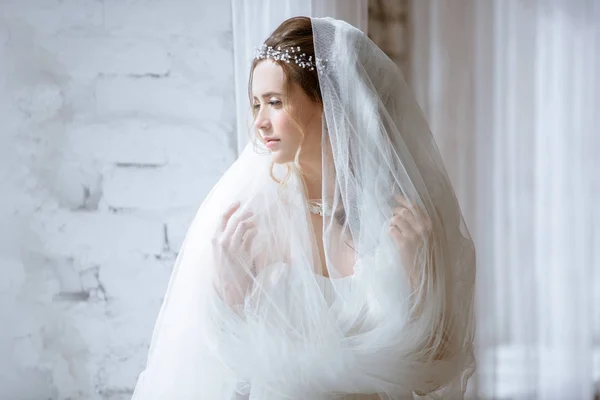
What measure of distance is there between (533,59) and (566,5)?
214mm

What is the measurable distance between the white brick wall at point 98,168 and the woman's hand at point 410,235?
2.50ft

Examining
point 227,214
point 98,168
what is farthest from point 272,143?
point 98,168

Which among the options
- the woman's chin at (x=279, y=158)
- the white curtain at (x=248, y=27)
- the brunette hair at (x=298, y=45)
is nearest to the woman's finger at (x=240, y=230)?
the woman's chin at (x=279, y=158)

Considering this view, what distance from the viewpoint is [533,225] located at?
7.80ft

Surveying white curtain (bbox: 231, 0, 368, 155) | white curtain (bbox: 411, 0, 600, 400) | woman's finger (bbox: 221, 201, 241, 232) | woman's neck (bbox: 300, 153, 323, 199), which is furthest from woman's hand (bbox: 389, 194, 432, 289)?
white curtain (bbox: 411, 0, 600, 400)

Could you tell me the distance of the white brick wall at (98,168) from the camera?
5.83ft

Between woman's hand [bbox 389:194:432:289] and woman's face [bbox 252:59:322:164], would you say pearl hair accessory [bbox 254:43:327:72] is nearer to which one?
woman's face [bbox 252:59:322:164]

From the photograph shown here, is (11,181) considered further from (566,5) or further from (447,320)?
(566,5)

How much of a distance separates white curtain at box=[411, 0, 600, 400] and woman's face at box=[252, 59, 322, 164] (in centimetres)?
110

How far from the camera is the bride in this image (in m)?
1.15

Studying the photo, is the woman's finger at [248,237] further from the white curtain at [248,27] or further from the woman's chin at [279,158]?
the white curtain at [248,27]

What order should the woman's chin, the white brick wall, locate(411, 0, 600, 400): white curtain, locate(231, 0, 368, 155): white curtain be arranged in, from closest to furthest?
the woman's chin → locate(231, 0, 368, 155): white curtain → the white brick wall → locate(411, 0, 600, 400): white curtain

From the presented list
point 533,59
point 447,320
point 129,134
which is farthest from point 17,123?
point 533,59

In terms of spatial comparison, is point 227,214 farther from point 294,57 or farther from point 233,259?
point 294,57
